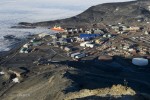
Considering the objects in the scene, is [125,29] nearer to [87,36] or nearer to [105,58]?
[87,36]

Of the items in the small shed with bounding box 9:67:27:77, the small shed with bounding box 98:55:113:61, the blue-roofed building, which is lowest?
the small shed with bounding box 9:67:27:77

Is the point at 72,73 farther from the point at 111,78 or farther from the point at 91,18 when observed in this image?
the point at 91,18

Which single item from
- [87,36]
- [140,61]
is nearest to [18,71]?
[140,61]

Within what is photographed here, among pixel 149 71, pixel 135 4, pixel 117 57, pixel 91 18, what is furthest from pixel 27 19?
pixel 149 71

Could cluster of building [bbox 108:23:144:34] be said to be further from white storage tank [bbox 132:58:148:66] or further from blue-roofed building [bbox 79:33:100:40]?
white storage tank [bbox 132:58:148:66]

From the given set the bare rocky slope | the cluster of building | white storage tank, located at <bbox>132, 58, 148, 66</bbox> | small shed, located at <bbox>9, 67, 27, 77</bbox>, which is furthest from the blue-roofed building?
small shed, located at <bbox>9, 67, 27, 77</bbox>

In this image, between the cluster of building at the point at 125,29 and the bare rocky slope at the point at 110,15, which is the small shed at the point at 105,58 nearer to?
the cluster of building at the point at 125,29

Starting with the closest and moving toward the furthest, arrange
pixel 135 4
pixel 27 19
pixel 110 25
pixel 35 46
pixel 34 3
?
pixel 35 46 → pixel 110 25 → pixel 135 4 → pixel 27 19 → pixel 34 3

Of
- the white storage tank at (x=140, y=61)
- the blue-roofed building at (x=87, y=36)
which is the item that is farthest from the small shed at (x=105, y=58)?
the blue-roofed building at (x=87, y=36)
